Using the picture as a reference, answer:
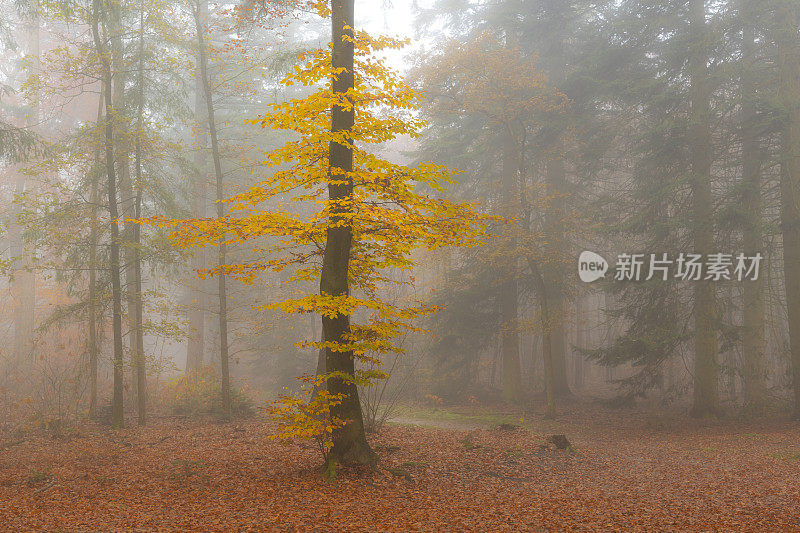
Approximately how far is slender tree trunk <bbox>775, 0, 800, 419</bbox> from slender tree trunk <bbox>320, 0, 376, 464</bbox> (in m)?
10.9

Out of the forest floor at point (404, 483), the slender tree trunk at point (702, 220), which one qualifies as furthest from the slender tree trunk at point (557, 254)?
the forest floor at point (404, 483)

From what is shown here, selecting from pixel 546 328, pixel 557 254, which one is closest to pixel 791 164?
pixel 557 254

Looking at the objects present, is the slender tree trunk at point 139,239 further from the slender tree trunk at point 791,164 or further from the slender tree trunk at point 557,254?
the slender tree trunk at point 791,164

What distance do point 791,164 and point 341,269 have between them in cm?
1208

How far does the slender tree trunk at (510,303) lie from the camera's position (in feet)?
55.9

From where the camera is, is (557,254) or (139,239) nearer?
(139,239)

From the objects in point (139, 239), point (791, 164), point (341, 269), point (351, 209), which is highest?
point (791, 164)

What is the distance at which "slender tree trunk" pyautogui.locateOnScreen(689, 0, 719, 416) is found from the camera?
13.8m

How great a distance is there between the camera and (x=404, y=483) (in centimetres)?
772

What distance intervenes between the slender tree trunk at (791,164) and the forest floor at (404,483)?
258 cm

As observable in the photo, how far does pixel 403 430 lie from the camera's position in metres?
12.6

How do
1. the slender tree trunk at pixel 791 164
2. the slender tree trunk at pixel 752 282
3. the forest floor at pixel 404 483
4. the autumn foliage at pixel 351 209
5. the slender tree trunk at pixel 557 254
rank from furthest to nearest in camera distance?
the slender tree trunk at pixel 557 254
the slender tree trunk at pixel 752 282
the slender tree trunk at pixel 791 164
the autumn foliage at pixel 351 209
the forest floor at pixel 404 483

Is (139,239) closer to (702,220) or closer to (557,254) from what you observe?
(557,254)

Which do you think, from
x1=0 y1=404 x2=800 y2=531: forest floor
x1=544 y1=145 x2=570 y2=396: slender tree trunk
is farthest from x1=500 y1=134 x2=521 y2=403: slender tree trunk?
x1=0 y1=404 x2=800 y2=531: forest floor
